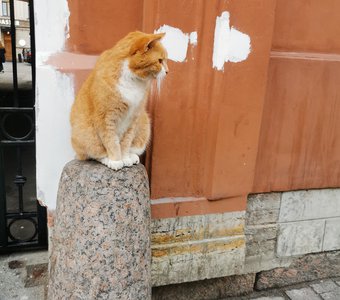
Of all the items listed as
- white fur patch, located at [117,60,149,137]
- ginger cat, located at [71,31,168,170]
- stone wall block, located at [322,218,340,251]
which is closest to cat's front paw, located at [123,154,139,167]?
ginger cat, located at [71,31,168,170]

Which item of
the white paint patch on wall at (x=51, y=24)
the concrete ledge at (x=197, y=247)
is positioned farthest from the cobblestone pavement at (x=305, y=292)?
the white paint patch on wall at (x=51, y=24)

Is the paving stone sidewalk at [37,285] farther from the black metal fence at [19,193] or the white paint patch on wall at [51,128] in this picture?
the white paint patch on wall at [51,128]

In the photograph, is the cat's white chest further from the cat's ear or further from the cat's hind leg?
the cat's hind leg

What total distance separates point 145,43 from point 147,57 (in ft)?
0.21

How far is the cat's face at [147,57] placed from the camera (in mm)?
1736

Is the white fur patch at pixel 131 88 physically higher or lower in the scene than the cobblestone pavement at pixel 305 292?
higher

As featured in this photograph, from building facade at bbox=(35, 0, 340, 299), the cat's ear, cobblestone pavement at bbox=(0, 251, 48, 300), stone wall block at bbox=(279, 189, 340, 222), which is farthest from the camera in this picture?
stone wall block at bbox=(279, 189, 340, 222)

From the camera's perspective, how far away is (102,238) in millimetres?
1727

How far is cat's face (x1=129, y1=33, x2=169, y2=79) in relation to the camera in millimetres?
1736

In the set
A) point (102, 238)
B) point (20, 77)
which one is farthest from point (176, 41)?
point (20, 77)

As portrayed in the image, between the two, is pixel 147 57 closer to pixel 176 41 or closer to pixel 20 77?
pixel 176 41

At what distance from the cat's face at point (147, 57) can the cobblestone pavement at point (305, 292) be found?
2019 millimetres

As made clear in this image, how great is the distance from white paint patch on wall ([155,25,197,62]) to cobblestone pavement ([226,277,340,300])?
1921 millimetres

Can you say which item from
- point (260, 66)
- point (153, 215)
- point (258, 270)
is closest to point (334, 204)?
point (258, 270)
